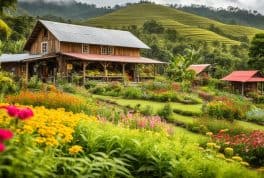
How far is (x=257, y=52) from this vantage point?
51.6 metres

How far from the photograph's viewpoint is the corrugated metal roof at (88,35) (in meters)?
40.6

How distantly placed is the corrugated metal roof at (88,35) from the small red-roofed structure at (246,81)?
11098mm

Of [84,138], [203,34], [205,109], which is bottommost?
[205,109]

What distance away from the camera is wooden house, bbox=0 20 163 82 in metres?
39.7

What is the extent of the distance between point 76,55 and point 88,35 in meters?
5.32

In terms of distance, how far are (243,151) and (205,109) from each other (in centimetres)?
1098

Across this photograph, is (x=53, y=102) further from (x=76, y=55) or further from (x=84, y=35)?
(x=84, y=35)

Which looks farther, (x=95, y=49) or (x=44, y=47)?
(x=95, y=49)

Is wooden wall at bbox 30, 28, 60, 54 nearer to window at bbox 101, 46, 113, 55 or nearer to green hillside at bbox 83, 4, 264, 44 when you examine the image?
window at bbox 101, 46, 113, 55

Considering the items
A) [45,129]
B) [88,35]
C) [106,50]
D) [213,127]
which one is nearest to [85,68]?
[88,35]

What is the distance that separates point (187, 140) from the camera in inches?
409

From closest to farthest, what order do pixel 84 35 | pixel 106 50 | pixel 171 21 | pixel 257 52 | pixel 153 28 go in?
pixel 84 35, pixel 106 50, pixel 257 52, pixel 153 28, pixel 171 21

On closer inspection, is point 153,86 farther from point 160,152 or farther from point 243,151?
point 160,152

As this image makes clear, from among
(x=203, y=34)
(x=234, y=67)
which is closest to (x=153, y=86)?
(x=234, y=67)
